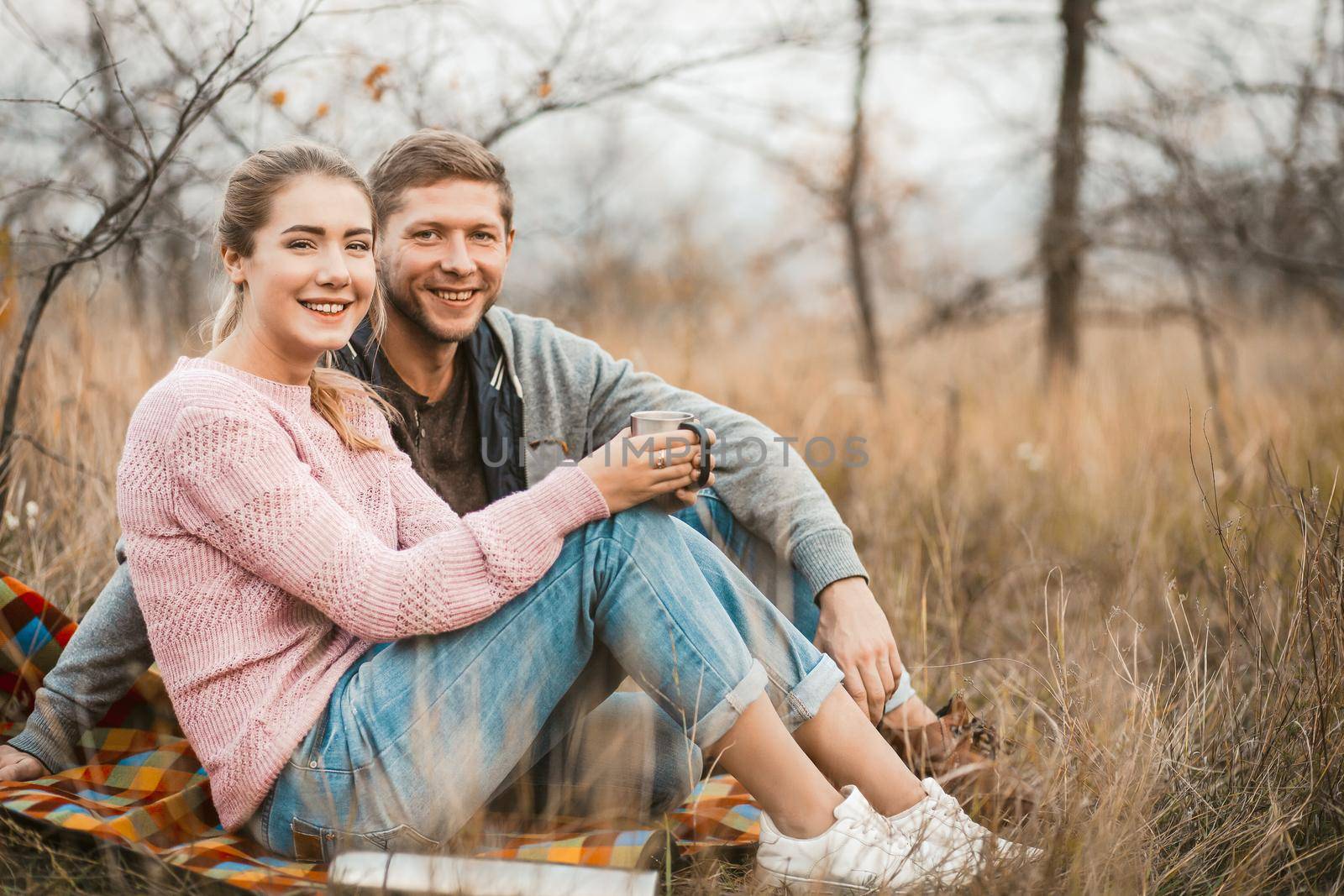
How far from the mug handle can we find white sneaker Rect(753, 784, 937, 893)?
59 centimetres

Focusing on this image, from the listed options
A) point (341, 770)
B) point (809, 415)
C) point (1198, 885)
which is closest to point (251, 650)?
point (341, 770)

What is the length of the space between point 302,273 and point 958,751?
1.55 m

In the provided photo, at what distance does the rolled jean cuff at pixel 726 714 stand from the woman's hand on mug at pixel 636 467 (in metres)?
0.35

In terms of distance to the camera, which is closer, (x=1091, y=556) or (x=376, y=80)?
(x=376, y=80)

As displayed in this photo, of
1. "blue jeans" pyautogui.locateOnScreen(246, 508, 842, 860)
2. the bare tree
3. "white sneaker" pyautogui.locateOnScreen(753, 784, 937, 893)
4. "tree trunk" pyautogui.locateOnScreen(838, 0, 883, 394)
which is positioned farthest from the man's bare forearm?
"tree trunk" pyautogui.locateOnScreen(838, 0, 883, 394)

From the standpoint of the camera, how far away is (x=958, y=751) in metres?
2.10

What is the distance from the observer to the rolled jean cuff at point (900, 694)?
2.16 m

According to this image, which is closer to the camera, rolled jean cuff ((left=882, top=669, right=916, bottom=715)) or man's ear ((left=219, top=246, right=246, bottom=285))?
man's ear ((left=219, top=246, right=246, bottom=285))

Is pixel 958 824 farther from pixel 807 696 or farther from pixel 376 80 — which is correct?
pixel 376 80

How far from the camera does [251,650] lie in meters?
1.67

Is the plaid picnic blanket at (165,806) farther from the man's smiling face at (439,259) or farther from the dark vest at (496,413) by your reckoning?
the man's smiling face at (439,259)

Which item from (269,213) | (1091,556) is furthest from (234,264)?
(1091,556)

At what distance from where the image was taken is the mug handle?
1.84 meters

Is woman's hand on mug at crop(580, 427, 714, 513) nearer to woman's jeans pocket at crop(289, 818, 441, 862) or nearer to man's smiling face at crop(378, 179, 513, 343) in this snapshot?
woman's jeans pocket at crop(289, 818, 441, 862)
